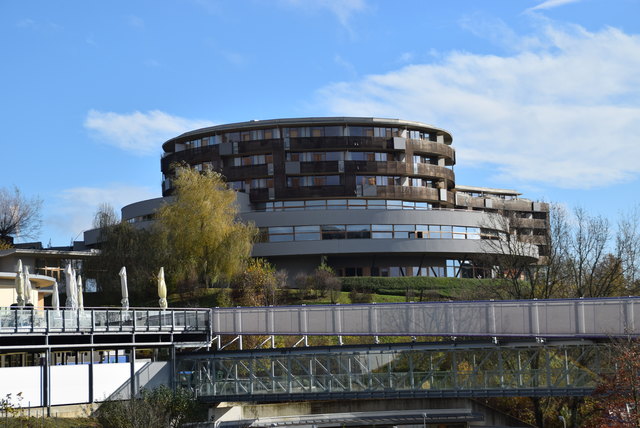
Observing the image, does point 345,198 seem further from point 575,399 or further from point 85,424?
point 85,424

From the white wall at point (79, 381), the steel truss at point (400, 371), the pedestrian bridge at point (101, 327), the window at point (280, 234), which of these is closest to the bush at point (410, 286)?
the window at point (280, 234)

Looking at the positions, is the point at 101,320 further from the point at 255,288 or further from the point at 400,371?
the point at 255,288

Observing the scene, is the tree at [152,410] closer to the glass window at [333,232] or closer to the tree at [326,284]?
the tree at [326,284]

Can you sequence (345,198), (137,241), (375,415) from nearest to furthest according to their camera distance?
(375,415) < (137,241) < (345,198)

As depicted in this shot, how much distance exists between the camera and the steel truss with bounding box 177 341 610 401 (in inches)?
1501

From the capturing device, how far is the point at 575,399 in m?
46.2

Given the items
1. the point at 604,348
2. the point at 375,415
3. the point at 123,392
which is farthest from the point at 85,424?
→ the point at 604,348

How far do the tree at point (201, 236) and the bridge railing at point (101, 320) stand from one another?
21.6 m

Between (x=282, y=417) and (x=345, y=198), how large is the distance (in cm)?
4031

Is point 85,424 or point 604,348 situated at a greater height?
point 604,348

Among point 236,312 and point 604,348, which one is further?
point 236,312

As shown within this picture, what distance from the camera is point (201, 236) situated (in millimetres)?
70000

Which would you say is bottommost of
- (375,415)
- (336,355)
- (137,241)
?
(375,415)

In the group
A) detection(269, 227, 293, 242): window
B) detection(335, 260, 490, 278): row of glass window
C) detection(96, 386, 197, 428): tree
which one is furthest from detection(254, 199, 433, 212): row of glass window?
detection(96, 386, 197, 428): tree
